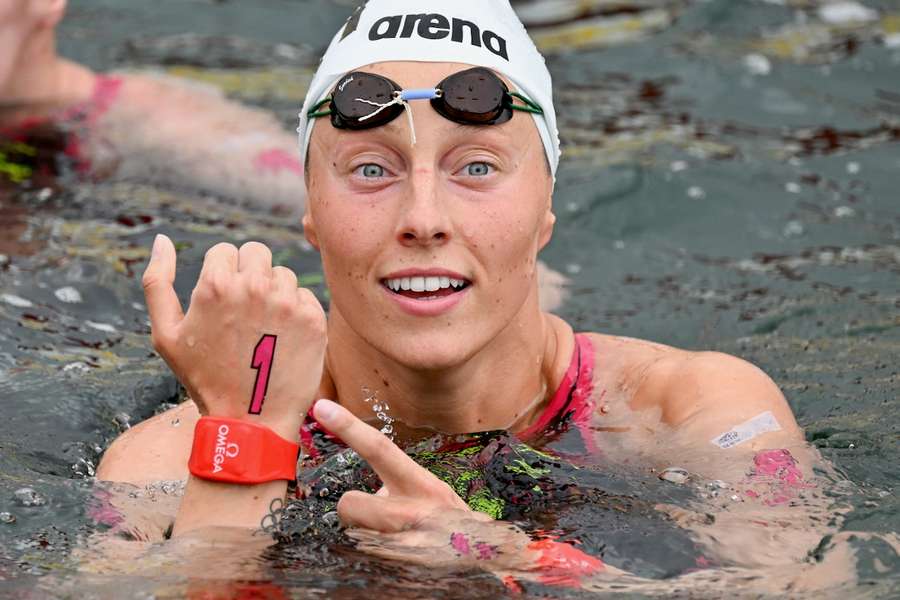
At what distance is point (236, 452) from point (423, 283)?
74 centimetres

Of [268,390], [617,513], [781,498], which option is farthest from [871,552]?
[268,390]

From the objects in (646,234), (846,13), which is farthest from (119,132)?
(846,13)

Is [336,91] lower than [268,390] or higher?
higher

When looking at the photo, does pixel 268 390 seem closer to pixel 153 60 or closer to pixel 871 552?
pixel 871 552

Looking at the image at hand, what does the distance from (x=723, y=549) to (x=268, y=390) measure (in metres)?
1.31

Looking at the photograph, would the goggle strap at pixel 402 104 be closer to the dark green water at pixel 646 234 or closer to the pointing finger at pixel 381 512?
the pointing finger at pixel 381 512

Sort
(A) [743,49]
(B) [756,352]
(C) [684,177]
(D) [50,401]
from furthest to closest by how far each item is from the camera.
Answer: (A) [743,49]
(C) [684,177]
(B) [756,352]
(D) [50,401]

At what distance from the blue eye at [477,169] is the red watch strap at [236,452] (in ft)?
3.28

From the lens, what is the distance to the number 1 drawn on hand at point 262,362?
3.76 metres

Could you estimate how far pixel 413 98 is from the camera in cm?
425

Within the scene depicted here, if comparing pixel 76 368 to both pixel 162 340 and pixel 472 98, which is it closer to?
pixel 162 340

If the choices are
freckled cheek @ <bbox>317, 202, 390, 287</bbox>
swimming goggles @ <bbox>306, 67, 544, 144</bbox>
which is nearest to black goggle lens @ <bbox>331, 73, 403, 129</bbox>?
swimming goggles @ <bbox>306, 67, 544, 144</bbox>

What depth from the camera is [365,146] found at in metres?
4.28

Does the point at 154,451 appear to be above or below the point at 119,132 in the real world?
below
